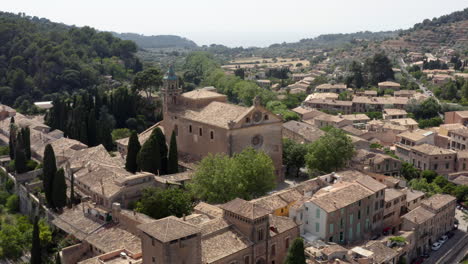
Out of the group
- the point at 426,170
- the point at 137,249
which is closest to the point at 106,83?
the point at 426,170

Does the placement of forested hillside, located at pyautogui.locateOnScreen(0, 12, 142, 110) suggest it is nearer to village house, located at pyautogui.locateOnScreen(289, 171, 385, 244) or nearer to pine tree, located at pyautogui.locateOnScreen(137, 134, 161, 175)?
pine tree, located at pyautogui.locateOnScreen(137, 134, 161, 175)

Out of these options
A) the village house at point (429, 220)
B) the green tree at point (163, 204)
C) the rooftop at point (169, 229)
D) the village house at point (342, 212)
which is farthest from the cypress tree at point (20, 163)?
the village house at point (429, 220)

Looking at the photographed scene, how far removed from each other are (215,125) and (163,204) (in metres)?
11.4

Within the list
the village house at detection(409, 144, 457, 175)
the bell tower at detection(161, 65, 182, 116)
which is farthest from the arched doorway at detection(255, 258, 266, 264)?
the village house at detection(409, 144, 457, 175)

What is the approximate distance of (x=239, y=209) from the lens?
30.2 metres

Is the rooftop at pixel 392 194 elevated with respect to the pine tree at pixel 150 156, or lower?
lower

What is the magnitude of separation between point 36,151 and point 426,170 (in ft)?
134

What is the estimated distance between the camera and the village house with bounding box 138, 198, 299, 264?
2566 centimetres

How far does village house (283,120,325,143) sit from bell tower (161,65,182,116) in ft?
53.2

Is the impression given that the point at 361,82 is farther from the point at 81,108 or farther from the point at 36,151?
the point at 36,151

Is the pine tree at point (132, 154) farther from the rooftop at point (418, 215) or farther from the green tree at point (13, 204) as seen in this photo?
the rooftop at point (418, 215)

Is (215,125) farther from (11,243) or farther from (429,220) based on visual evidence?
(429,220)

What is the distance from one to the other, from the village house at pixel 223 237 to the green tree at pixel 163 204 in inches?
72.4

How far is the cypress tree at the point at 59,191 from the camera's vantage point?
3841 centimetres
